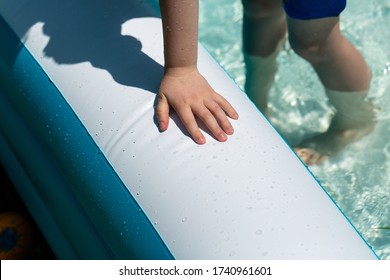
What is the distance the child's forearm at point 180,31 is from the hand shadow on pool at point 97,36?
0.09 metres

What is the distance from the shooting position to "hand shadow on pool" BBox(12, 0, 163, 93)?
1.62 m

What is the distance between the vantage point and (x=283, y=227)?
1.37 metres

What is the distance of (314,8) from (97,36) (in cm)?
55

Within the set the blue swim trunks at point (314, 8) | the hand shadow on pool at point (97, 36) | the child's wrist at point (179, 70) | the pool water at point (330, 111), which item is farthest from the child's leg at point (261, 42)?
the child's wrist at point (179, 70)

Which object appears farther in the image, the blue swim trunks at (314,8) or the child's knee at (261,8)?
the child's knee at (261,8)

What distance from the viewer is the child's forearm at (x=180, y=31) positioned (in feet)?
4.92

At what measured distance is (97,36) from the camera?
1674mm

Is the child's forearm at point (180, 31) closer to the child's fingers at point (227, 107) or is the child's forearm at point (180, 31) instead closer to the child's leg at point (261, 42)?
the child's fingers at point (227, 107)

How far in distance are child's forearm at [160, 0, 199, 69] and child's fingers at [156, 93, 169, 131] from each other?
81 mm

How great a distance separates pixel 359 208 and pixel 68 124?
972 millimetres

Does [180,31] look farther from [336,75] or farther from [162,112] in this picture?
[336,75]

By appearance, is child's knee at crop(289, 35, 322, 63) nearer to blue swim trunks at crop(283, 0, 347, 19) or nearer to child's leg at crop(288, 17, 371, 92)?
child's leg at crop(288, 17, 371, 92)
